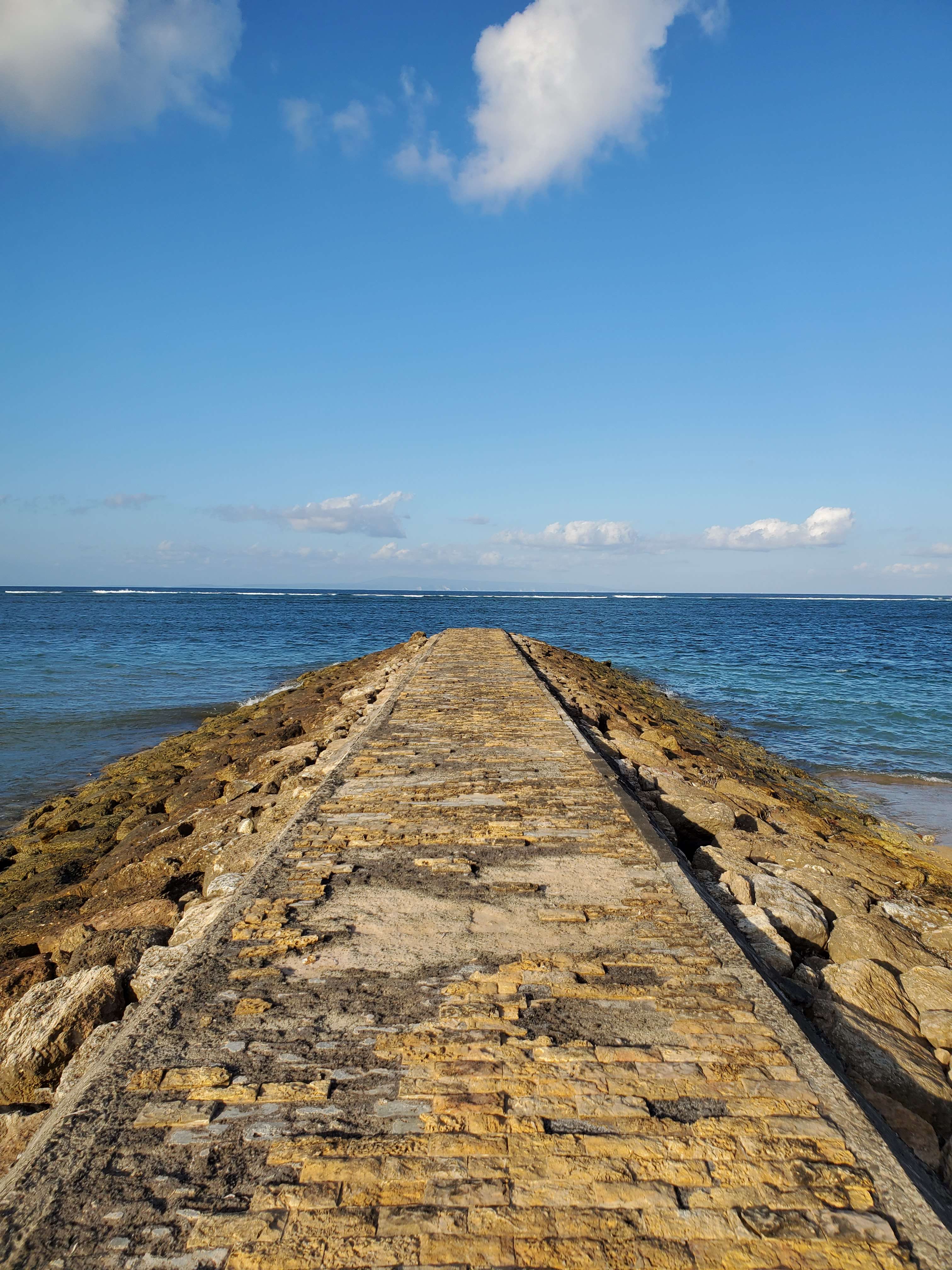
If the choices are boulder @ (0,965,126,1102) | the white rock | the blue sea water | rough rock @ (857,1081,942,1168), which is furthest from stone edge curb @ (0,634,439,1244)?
the blue sea water

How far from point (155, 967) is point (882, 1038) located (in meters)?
3.64

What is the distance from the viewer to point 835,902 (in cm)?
506

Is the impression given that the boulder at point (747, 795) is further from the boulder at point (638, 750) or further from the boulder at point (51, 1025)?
the boulder at point (51, 1025)

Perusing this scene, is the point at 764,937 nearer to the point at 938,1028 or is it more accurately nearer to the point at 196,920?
the point at 938,1028

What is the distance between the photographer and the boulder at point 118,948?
3984mm

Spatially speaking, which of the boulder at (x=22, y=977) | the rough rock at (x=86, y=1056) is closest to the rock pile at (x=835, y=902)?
the rough rock at (x=86, y=1056)

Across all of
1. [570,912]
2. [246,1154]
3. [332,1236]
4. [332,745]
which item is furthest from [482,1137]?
[332,745]

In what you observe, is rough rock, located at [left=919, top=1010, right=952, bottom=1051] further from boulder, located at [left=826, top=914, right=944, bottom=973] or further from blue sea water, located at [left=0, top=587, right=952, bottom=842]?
blue sea water, located at [left=0, top=587, right=952, bottom=842]

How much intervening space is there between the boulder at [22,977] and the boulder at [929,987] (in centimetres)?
491

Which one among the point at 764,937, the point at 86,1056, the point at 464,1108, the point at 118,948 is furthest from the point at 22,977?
the point at 764,937

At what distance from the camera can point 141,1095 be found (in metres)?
2.58

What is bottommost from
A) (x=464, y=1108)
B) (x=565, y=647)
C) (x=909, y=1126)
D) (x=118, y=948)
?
(x=565, y=647)

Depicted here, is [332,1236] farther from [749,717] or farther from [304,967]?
[749,717]

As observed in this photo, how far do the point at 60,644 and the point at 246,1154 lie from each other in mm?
31485
